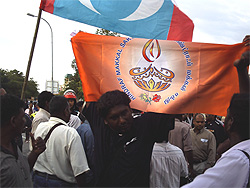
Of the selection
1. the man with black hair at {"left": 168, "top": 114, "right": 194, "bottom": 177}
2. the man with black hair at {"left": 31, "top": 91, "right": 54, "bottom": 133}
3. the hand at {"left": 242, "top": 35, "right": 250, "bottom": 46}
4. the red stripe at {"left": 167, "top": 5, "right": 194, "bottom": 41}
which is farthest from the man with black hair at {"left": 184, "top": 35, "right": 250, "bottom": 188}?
the man with black hair at {"left": 168, "top": 114, "right": 194, "bottom": 177}

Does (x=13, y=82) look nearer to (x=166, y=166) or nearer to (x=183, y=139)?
(x=183, y=139)

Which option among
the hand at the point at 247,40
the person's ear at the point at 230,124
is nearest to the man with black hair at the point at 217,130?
the hand at the point at 247,40

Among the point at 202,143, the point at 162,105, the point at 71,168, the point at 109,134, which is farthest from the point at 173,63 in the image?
the point at 202,143

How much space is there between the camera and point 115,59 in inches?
133

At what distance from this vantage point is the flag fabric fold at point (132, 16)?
426 cm

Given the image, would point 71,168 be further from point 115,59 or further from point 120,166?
point 115,59

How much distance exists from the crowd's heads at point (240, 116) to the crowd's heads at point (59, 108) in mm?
2200

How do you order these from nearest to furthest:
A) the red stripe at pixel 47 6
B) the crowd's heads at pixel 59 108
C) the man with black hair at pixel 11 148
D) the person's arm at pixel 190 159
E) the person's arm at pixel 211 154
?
→ 1. the man with black hair at pixel 11 148
2. the crowd's heads at pixel 59 108
3. the red stripe at pixel 47 6
4. the person's arm at pixel 190 159
5. the person's arm at pixel 211 154

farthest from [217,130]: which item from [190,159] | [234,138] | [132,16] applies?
[234,138]

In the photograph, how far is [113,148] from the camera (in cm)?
250

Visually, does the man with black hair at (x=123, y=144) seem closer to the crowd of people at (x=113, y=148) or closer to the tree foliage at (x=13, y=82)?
the crowd of people at (x=113, y=148)

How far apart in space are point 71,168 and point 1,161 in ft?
4.10

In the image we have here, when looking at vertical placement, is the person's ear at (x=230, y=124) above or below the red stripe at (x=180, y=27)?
below

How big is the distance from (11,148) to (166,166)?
1.67 meters
